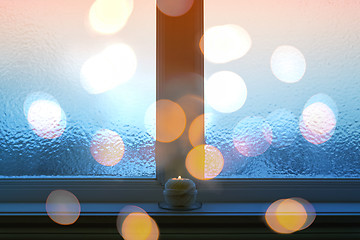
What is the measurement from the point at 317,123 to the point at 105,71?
0.90 metres

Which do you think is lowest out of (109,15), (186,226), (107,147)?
(186,226)

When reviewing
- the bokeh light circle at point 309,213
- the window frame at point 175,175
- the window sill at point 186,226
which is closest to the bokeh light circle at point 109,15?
the window frame at point 175,175

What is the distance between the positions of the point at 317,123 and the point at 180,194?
2.15 ft

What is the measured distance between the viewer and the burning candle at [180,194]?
3.44ft

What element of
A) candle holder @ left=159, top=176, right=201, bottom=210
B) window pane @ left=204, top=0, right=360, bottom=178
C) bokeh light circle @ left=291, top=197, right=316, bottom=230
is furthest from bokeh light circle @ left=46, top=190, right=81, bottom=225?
bokeh light circle @ left=291, top=197, right=316, bottom=230

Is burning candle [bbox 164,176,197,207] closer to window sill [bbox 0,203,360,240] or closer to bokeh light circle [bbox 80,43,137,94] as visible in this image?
window sill [bbox 0,203,360,240]

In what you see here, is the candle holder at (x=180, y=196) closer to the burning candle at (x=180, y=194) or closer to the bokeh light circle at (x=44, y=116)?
the burning candle at (x=180, y=194)

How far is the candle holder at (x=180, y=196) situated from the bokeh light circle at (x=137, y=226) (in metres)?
0.09

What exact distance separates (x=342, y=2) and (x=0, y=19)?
1437 millimetres

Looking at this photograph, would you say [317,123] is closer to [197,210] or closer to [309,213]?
[309,213]

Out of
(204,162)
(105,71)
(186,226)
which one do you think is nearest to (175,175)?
(204,162)

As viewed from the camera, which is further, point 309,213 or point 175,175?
point 175,175

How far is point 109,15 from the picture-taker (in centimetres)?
131

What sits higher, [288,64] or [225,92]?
[288,64]
